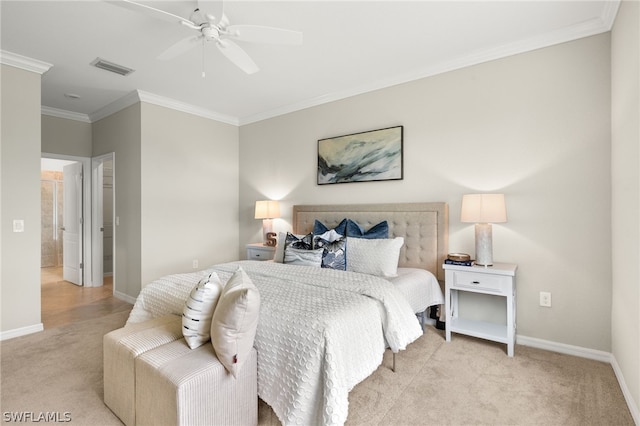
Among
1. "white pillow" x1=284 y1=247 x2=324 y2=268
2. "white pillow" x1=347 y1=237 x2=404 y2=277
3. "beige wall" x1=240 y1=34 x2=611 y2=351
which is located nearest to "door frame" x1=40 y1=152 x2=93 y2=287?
"white pillow" x1=284 y1=247 x2=324 y2=268

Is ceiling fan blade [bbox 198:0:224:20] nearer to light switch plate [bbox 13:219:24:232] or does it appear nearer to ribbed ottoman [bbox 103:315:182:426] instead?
ribbed ottoman [bbox 103:315:182:426]

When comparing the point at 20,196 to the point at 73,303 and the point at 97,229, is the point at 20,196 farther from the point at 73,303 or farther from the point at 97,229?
the point at 97,229

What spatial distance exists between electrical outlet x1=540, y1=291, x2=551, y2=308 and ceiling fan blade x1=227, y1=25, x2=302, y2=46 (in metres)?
2.88

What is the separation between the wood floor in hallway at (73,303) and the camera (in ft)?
12.3

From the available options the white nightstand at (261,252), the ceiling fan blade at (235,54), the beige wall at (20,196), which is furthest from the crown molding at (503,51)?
the beige wall at (20,196)

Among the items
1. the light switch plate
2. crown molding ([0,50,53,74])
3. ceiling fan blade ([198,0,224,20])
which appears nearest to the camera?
ceiling fan blade ([198,0,224,20])

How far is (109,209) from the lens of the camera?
20.7 feet

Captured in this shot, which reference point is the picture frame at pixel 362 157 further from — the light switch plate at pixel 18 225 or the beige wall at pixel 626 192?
the light switch plate at pixel 18 225

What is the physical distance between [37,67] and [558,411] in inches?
210

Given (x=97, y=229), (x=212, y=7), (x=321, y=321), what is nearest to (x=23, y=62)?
(x=212, y=7)

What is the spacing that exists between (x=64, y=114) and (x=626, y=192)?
655cm

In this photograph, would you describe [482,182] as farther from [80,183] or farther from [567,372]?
[80,183]

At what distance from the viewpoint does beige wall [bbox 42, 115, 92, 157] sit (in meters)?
4.67

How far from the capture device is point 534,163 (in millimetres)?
2844
